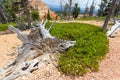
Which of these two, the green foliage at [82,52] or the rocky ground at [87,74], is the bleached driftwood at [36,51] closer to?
the rocky ground at [87,74]

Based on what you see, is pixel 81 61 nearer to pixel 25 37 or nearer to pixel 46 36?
pixel 46 36

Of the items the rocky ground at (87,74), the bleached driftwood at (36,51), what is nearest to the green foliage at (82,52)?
the rocky ground at (87,74)

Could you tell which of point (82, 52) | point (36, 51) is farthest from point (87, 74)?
point (36, 51)

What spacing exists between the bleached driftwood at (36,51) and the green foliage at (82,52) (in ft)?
1.31

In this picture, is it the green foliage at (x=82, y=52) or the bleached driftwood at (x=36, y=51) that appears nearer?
the bleached driftwood at (x=36, y=51)

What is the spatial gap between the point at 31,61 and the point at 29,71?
433 mm

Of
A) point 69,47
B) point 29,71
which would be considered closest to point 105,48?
point 69,47

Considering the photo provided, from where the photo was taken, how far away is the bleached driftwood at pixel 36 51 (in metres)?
6.48

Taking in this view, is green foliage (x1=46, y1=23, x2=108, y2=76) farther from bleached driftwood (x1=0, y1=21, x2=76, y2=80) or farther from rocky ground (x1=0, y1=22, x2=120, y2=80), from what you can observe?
bleached driftwood (x1=0, y1=21, x2=76, y2=80)

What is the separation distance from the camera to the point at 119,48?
9.23 metres

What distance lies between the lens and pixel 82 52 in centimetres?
760

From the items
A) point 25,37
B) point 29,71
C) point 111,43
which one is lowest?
point 111,43

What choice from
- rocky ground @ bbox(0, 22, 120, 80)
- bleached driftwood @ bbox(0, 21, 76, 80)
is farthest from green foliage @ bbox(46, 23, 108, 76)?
bleached driftwood @ bbox(0, 21, 76, 80)

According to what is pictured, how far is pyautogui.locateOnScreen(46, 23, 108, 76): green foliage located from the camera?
662cm
